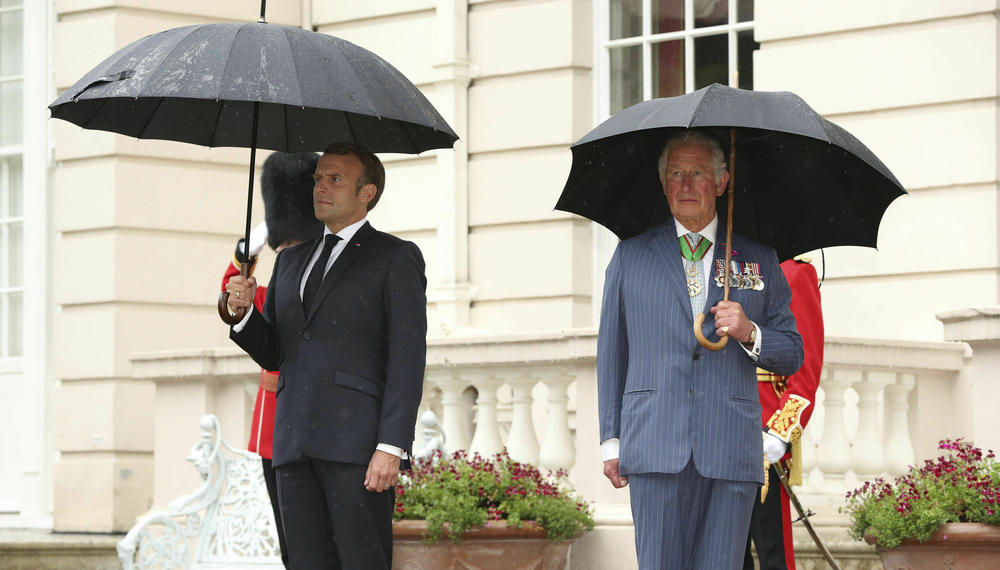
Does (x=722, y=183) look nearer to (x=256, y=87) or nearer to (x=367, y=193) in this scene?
(x=367, y=193)

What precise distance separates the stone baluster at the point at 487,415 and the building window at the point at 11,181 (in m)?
4.47

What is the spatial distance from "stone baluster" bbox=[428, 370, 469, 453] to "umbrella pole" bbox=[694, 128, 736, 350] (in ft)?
11.5

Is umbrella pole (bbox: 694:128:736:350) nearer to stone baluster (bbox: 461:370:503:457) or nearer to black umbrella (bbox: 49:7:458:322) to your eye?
black umbrella (bbox: 49:7:458:322)

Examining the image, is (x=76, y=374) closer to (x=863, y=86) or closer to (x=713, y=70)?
(x=713, y=70)

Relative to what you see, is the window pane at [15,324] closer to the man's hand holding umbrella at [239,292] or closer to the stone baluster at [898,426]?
the stone baluster at [898,426]

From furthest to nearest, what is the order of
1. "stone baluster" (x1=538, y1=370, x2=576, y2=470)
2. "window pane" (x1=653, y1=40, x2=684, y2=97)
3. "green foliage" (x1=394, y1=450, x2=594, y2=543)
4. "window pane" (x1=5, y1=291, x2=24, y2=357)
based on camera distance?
"window pane" (x1=5, y1=291, x2=24, y2=357) → "window pane" (x1=653, y1=40, x2=684, y2=97) → "stone baluster" (x1=538, y1=370, x2=576, y2=470) → "green foliage" (x1=394, y1=450, x2=594, y2=543)

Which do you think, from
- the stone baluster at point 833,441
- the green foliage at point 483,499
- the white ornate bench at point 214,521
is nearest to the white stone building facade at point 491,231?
the stone baluster at point 833,441

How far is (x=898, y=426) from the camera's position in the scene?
25.3ft

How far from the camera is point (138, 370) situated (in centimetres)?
942

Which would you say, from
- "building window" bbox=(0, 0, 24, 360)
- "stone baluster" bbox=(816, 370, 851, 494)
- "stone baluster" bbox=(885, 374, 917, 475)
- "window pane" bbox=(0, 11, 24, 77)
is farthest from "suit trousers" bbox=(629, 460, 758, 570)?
"window pane" bbox=(0, 11, 24, 77)

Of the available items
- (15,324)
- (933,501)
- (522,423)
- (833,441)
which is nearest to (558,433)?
(522,423)

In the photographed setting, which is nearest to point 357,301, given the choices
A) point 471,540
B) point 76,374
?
point 471,540

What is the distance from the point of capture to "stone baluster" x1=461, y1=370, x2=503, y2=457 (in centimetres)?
822

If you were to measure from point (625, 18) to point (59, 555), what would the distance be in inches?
179
